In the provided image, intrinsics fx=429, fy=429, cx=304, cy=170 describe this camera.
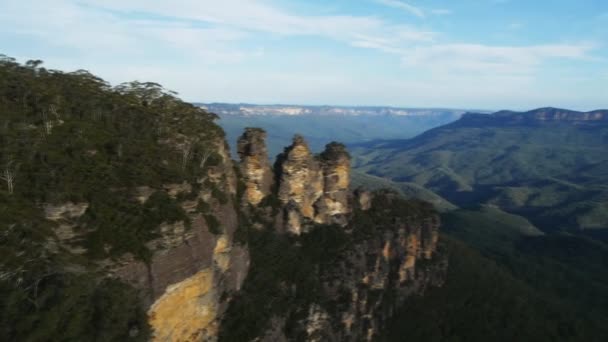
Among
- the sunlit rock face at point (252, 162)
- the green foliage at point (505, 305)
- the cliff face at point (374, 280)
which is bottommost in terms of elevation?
the green foliage at point (505, 305)

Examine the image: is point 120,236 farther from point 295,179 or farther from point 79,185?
point 295,179

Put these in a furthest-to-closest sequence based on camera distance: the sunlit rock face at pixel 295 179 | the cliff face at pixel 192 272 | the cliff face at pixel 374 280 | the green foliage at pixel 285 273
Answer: the sunlit rock face at pixel 295 179 < the cliff face at pixel 374 280 < the green foliage at pixel 285 273 < the cliff face at pixel 192 272

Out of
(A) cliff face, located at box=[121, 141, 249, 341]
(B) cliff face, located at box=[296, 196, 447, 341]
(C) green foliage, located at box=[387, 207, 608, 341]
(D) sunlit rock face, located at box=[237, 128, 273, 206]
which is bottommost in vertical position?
(C) green foliage, located at box=[387, 207, 608, 341]

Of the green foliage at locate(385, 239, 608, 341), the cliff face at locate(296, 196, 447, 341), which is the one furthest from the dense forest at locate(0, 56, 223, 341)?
the green foliage at locate(385, 239, 608, 341)

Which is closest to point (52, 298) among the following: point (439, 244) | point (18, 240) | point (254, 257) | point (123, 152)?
point (18, 240)

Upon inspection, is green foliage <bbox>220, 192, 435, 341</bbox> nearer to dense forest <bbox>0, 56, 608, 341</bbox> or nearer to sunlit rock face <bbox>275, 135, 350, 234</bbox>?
dense forest <bbox>0, 56, 608, 341</bbox>

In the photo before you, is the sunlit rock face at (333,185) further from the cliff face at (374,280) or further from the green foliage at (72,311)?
the green foliage at (72,311)

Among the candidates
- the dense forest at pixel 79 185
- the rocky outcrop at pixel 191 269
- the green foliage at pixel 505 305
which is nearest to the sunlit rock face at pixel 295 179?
the dense forest at pixel 79 185

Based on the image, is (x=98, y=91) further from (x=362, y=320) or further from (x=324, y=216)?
(x=362, y=320)
